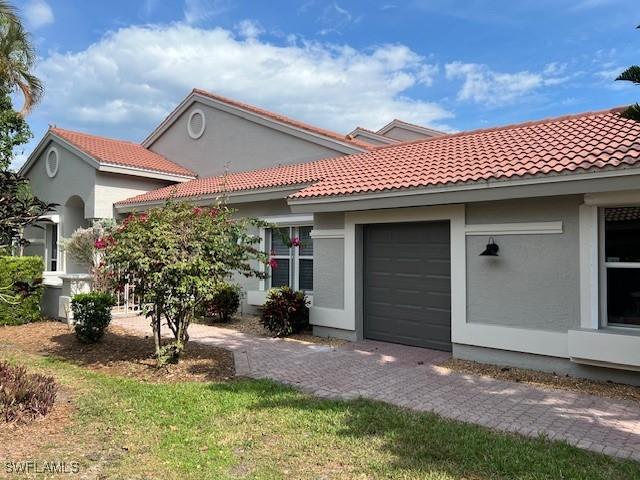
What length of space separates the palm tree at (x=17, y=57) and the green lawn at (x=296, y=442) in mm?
16044

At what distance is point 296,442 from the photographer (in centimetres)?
489

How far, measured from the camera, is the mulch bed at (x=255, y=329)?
10.4 metres

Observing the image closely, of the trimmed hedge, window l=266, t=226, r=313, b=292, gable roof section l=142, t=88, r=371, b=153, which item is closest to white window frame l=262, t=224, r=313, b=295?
window l=266, t=226, r=313, b=292

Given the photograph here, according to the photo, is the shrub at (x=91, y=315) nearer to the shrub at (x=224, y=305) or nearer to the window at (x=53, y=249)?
the shrub at (x=224, y=305)

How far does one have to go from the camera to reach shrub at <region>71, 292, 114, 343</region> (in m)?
9.84

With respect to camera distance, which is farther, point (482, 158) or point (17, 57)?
point (17, 57)

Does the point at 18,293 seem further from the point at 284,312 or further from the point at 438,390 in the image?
the point at 438,390

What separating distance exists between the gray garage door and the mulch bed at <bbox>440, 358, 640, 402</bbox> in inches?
39.2

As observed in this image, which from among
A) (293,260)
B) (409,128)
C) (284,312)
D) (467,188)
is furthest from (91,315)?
(409,128)

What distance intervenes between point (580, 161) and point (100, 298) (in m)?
9.28

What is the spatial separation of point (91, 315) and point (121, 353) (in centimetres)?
119

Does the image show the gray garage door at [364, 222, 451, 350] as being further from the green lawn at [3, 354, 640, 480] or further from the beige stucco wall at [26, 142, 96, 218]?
the beige stucco wall at [26, 142, 96, 218]

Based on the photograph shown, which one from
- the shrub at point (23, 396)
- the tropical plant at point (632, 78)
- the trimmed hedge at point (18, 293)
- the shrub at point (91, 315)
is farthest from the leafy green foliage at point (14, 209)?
the tropical plant at point (632, 78)

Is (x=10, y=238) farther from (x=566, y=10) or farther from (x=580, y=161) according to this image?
(x=566, y=10)
